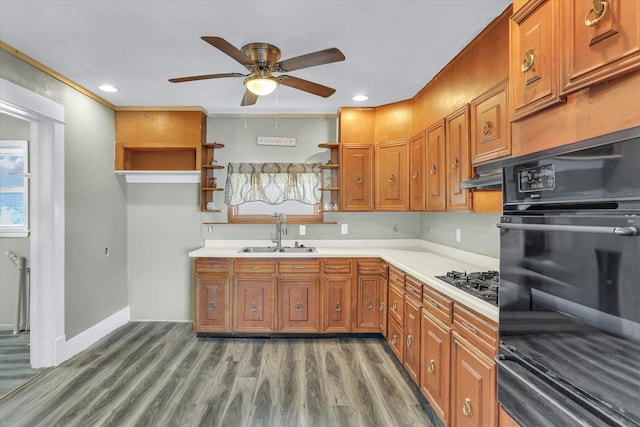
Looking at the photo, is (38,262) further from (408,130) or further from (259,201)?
(408,130)

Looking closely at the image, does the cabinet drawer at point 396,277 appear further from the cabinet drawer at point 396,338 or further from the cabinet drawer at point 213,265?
the cabinet drawer at point 213,265

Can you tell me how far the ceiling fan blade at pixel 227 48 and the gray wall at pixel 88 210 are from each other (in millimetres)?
1868

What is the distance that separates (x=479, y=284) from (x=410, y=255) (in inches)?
57.1

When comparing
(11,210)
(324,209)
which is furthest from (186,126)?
(11,210)

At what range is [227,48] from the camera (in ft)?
6.38

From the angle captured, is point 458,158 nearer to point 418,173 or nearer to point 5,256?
point 418,173

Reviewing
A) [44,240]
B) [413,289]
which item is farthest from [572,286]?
[44,240]

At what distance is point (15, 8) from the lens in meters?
2.00

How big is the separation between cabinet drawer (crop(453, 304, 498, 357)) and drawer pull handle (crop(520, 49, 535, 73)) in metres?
1.07

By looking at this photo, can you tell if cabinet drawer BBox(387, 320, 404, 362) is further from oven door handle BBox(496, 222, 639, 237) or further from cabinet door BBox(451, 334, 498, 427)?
oven door handle BBox(496, 222, 639, 237)

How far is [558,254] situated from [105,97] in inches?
162

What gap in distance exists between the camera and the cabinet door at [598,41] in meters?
0.88

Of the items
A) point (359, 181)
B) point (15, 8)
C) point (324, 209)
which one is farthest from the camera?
point (324, 209)

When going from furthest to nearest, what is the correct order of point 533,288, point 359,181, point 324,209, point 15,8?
point 324,209, point 359,181, point 15,8, point 533,288
